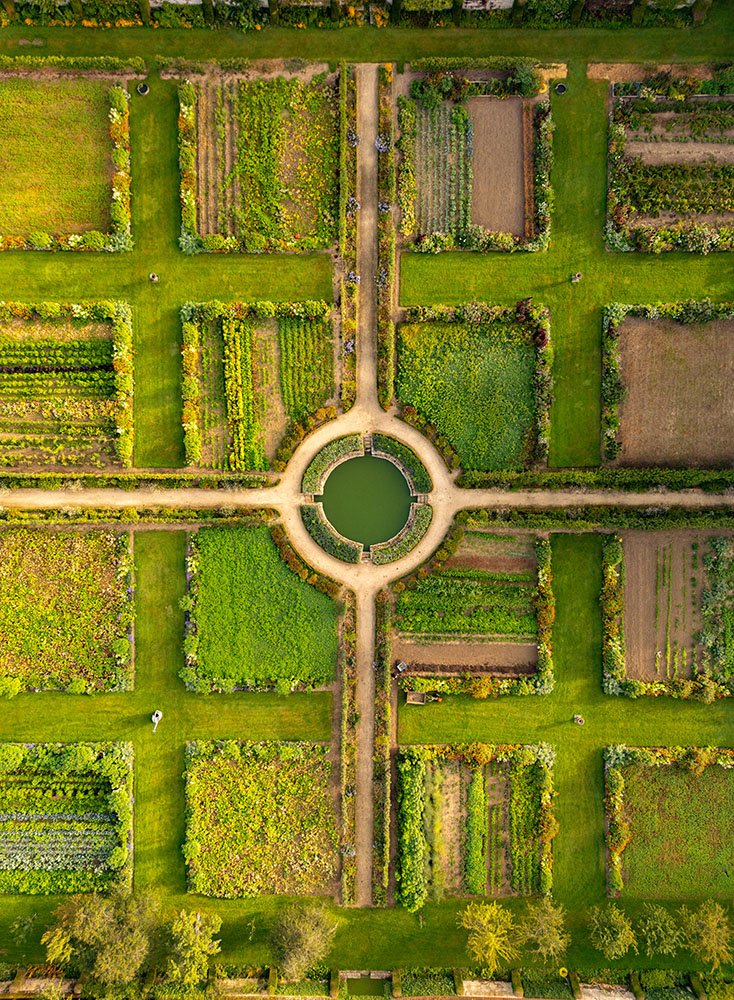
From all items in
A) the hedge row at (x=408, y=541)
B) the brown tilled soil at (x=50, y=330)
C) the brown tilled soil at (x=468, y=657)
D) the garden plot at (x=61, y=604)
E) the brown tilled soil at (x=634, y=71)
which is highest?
the brown tilled soil at (x=634, y=71)

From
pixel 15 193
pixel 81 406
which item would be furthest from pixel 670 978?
pixel 15 193

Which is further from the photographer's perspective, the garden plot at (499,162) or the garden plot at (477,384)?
the garden plot at (477,384)

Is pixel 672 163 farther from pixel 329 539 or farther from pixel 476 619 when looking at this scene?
pixel 329 539

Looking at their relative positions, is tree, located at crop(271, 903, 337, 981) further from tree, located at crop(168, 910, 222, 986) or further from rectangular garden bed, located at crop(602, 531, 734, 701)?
rectangular garden bed, located at crop(602, 531, 734, 701)

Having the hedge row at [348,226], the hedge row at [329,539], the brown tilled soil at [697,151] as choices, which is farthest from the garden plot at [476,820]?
the brown tilled soil at [697,151]

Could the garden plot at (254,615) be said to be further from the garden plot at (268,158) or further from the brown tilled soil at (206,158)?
the brown tilled soil at (206,158)

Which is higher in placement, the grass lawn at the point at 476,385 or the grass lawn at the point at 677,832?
the grass lawn at the point at 476,385
